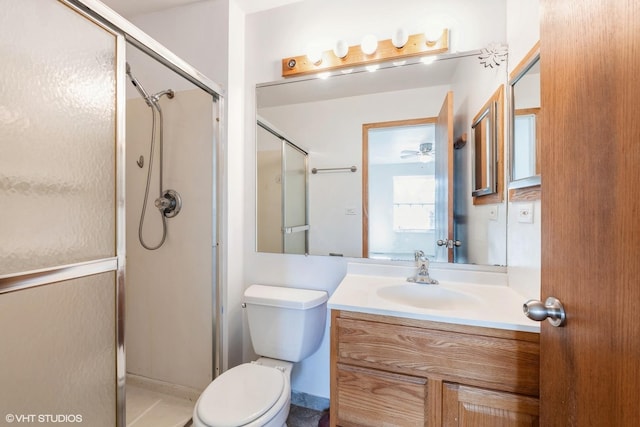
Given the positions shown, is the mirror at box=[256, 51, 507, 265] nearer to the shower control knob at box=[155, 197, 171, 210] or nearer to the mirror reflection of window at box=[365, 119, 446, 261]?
the mirror reflection of window at box=[365, 119, 446, 261]

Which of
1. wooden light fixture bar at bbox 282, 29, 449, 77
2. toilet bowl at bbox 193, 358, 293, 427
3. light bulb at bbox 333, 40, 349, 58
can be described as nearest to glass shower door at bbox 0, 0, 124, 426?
toilet bowl at bbox 193, 358, 293, 427

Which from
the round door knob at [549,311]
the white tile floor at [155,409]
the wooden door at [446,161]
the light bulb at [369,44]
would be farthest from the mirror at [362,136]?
the white tile floor at [155,409]

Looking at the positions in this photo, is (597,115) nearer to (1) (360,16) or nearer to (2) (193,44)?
(1) (360,16)

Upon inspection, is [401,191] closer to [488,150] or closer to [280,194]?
[488,150]

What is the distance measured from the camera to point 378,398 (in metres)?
0.97

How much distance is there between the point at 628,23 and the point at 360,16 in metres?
1.37

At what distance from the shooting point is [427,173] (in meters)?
1.40

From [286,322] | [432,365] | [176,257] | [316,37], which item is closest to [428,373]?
[432,365]

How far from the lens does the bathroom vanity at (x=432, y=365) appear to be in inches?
33.6

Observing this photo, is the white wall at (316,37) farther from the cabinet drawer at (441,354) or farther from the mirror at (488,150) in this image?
the cabinet drawer at (441,354)

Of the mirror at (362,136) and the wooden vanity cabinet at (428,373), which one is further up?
the mirror at (362,136)

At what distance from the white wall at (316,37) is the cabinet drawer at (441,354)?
54cm

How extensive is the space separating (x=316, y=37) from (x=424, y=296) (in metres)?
1.59

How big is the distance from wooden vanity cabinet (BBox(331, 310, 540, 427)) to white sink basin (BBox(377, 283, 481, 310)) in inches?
11.2
